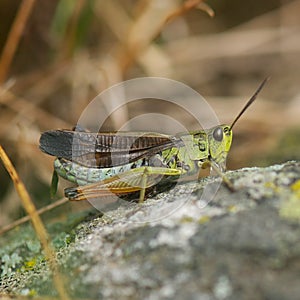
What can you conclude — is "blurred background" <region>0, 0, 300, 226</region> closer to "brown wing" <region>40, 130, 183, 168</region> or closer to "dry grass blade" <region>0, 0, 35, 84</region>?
"dry grass blade" <region>0, 0, 35, 84</region>

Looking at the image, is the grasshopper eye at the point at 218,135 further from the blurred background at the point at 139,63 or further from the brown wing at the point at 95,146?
the blurred background at the point at 139,63

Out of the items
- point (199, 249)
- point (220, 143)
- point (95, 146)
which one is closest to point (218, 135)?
point (220, 143)

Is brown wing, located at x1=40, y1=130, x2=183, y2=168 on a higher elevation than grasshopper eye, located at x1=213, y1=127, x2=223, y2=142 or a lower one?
higher

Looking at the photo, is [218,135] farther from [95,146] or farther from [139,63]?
[139,63]

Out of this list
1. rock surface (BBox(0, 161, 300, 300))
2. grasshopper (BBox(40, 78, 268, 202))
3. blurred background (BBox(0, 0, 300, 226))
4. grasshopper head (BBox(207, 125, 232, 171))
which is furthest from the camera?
blurred background (BBox(0, 0, 300, 226))

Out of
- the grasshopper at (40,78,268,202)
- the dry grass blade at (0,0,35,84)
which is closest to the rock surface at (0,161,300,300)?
the grasshopper at (40,78,268,202)
